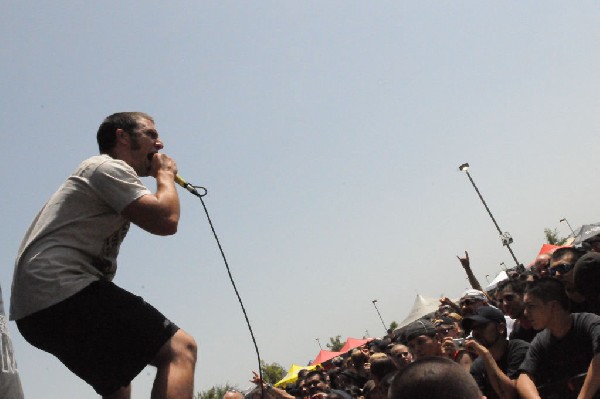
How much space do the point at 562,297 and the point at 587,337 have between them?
312 mm

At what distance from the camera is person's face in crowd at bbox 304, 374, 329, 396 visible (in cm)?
972

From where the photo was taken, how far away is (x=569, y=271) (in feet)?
17.9

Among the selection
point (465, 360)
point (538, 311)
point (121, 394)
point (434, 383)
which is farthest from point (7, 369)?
point (465, 360)

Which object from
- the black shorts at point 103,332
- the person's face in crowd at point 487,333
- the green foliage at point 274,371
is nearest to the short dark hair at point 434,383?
the black shorts at point 103,332

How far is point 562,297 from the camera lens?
3.76 meters

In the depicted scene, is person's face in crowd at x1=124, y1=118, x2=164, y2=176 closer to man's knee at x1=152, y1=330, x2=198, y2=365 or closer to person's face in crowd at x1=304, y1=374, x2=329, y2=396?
man's knee at x1=152, y1=330, x2=198, y2=365

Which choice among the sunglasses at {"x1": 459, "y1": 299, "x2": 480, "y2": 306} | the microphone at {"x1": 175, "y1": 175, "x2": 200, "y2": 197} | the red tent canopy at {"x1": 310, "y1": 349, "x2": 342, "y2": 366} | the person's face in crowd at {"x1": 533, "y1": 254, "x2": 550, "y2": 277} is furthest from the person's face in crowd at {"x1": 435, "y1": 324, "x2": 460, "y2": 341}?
the red tent canopy at {"x1": 310, "y1": 349, "x2": 342, "y2": 366}

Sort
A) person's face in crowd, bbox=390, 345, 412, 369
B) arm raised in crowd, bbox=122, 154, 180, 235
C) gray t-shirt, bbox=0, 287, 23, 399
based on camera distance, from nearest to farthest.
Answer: gray t-shirt, bbox=0, 287, 23, 399 → arm raised in crowd, bbox=122, 154, 180, 235 → person's face in crowd, bbox=390, 345, 412, 369

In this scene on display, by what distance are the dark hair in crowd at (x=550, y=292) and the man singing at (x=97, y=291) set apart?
2568mm

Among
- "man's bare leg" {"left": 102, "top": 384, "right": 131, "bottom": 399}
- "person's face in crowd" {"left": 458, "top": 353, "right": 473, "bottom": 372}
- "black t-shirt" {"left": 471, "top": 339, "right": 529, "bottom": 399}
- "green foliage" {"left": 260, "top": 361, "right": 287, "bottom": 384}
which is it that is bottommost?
"green foliage" {"left": 260, "top": 361, "right": 287, "bottom": 384}

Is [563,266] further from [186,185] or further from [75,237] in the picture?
[75,237]

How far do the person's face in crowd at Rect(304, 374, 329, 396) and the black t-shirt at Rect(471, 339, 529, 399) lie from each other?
5.85 meters

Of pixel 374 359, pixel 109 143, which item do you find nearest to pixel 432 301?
pixel 374 359

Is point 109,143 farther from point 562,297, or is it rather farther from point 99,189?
point 562,297
